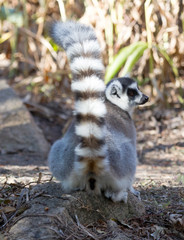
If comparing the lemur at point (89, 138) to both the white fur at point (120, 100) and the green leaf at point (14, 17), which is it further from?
the green leaf at point (14, 17)

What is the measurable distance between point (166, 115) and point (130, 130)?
14.4 feet

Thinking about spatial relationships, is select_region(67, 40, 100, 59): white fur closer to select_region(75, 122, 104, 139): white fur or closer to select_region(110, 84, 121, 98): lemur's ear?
select_region(75, 122, 104, 139): white fur

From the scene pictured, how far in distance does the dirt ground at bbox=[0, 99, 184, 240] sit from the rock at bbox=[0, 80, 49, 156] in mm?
243

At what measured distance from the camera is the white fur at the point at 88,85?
8.39 ft

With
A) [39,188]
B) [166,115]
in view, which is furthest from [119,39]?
[39,188]

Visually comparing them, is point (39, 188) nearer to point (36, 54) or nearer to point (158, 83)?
point (158, 83)

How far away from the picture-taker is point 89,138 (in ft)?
8.57

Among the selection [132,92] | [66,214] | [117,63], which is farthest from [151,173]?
[66,214]

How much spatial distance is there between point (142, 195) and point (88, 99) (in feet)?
5.73

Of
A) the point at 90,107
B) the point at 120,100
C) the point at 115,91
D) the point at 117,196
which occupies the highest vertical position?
the point at 90,107

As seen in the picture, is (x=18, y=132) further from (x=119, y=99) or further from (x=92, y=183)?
(x=92, y=183)

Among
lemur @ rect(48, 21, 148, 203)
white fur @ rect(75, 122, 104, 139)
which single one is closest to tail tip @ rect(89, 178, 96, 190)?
lemur @ rect(48, 21, 148, 203)

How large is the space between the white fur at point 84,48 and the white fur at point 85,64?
73mm

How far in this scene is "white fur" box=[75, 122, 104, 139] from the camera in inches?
101
